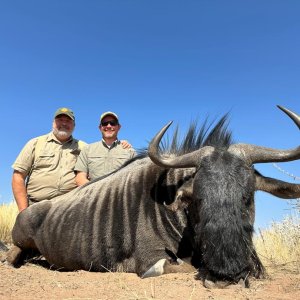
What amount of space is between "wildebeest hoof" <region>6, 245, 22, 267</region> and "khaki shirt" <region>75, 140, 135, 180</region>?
1892mm

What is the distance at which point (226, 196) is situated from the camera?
4086 mm

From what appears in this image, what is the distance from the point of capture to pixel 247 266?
154 inches

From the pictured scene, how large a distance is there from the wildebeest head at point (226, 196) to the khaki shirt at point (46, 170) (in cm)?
352

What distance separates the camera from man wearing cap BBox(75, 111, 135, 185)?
7.94 m

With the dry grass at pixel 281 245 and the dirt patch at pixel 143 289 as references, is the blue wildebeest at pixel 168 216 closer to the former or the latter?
the dirt patch at pixel 143 289

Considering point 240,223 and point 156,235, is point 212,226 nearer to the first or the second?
point 240,223

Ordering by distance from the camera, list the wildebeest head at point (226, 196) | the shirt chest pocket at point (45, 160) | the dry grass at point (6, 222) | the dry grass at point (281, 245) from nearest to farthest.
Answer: the wildebeest head at point (226, 196) → the dry grass at point (281, 245) → the shirt chest pocket at point (45, 160) → the dry grass at point (6, 222)

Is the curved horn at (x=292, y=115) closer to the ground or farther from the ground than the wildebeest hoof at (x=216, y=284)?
farther from the ground

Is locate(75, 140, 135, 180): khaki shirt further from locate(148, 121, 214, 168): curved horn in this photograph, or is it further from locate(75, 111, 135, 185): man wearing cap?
locate(148, 121, 214, 168): curved horn

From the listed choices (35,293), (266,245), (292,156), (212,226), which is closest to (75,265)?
(35,293)

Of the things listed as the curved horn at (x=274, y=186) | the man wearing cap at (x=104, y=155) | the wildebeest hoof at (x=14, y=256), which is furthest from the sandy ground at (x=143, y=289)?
the man wearing cap at (x=104, y=155)

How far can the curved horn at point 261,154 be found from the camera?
15.4 feet

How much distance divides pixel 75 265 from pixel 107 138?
119 inches

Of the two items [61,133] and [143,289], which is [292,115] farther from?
[61,133]
